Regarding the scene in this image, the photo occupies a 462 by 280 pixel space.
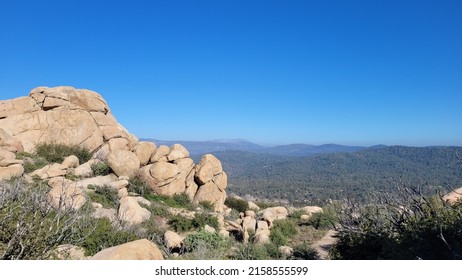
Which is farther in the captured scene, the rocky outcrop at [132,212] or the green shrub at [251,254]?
the rocky outcrop at [132,212]

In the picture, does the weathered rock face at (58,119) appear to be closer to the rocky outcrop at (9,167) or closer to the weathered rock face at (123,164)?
the rocky outcrop at (9,167)

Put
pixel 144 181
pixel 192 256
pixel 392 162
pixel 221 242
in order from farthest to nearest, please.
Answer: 1. pixel 392 162
2. pixel 144 181
3. pixel 221 242
4. pixel 192 256

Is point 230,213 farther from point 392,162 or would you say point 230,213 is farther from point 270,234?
point 392,162

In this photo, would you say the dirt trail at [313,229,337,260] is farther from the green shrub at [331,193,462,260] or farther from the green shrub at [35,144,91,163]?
the green shrub at [35,144,91,163]

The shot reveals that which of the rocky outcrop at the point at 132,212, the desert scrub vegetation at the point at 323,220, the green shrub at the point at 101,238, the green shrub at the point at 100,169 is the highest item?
the green shrub at the point at 100,169

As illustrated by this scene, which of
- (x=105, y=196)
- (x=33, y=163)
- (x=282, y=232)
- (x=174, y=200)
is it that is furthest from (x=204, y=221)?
(x=33, y=163)

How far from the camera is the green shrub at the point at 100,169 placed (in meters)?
22.6

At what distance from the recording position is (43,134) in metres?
25.0

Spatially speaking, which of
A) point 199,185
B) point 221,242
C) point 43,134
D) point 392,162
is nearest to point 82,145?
point 43,134

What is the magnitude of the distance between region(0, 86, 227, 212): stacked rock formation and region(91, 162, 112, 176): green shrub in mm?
351

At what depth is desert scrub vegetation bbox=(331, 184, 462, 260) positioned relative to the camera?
22.2ft

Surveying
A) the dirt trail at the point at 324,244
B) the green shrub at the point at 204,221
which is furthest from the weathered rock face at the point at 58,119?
the dirt trail at the point at 324,244

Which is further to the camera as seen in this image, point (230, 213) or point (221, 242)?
point (230, 213)

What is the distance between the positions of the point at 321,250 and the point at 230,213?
11.0 meters
